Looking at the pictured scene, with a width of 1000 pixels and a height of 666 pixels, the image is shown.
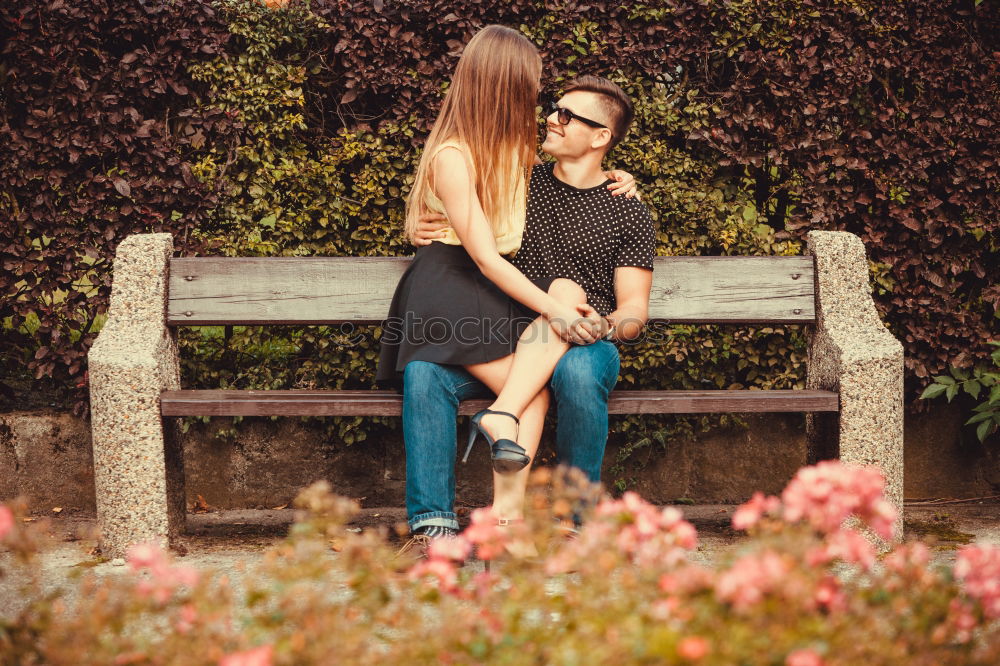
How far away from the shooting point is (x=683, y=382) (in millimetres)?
4355

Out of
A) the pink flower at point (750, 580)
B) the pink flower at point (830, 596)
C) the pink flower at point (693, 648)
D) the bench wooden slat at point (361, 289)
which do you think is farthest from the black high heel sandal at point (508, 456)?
the pink flower at point (693, 648)

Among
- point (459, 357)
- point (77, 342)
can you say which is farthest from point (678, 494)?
point (77, 342)

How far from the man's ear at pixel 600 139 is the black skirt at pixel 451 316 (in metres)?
0.53

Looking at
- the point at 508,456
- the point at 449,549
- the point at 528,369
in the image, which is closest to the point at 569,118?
the point at 528,369

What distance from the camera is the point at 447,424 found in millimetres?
3256

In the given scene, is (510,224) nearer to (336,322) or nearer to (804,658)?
(336,322)

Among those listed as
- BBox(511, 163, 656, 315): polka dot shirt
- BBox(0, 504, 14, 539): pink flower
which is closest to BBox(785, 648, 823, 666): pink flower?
BBox(0, 504, 14, 539): pink flower

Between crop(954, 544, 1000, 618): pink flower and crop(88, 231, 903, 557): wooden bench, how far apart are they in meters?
1.68

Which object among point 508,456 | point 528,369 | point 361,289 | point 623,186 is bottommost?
point 508,456

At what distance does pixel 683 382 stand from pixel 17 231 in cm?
285

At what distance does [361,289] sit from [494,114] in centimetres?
89

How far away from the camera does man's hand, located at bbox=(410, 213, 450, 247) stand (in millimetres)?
3551

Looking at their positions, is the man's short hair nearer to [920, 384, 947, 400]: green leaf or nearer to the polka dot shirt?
the polka dot shirt

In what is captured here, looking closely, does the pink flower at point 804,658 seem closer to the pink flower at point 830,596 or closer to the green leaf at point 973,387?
the pink flower at point 830,596
